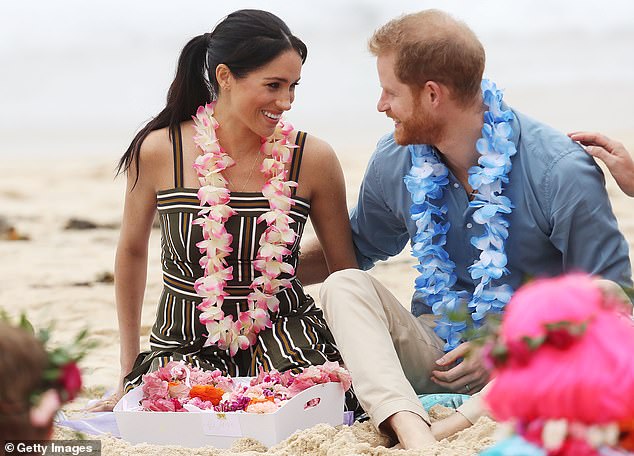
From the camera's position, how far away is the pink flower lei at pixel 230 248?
353 cm

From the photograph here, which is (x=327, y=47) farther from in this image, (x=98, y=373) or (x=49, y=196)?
(x=98, y=373)

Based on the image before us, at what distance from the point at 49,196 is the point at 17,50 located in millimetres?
10184

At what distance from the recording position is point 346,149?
12.2 meters

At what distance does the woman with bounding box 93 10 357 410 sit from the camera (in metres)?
3.55

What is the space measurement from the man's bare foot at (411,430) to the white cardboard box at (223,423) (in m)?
0.33

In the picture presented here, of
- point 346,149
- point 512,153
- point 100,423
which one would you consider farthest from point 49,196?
point 512,153

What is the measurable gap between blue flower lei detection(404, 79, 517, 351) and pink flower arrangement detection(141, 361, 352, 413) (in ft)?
1.50

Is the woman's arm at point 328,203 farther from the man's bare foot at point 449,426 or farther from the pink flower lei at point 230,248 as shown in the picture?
the man's bare foot at point 449,426

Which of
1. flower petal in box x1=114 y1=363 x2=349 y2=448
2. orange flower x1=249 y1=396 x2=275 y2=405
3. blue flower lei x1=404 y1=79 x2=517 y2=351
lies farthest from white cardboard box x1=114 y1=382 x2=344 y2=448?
blue flower lei x1=404 y1=79 x2=517 y2=351

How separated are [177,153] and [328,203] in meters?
0.60

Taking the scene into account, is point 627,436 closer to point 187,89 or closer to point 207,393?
point 207,393

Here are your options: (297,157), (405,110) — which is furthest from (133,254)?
(405,110)
